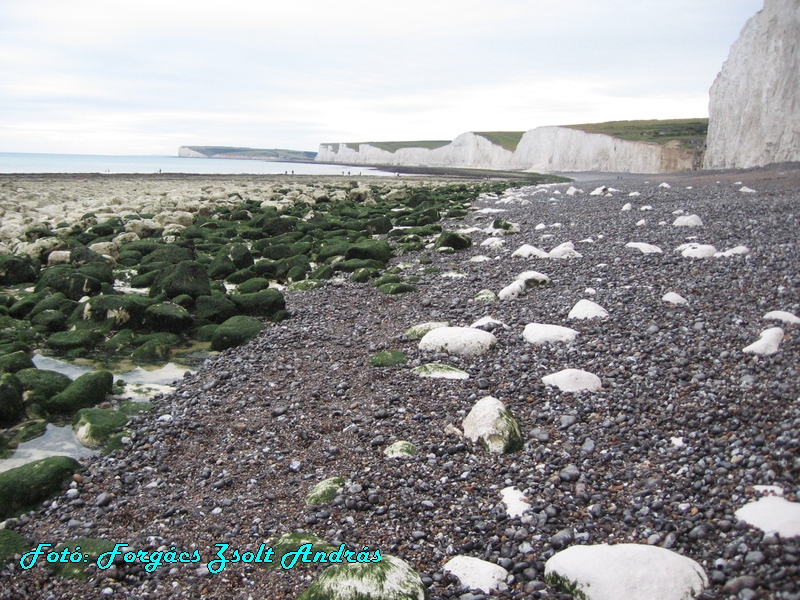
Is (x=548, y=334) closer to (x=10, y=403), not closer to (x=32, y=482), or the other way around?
(x=32, y=482)

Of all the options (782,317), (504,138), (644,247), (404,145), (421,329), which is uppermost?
(404,145)

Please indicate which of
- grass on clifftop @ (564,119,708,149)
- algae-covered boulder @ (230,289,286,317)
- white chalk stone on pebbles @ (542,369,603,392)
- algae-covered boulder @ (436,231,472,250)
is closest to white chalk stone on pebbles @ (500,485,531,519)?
white chalk stone on pebbles @ (542,369,603,392)

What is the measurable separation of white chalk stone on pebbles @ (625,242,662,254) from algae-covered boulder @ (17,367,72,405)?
30.4 ft

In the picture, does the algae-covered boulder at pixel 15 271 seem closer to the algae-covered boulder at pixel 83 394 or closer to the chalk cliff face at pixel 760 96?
the algae-covered boulder at pixel 83 394

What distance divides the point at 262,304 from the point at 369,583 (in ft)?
22.0

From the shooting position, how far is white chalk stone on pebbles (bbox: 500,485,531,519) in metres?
3.99

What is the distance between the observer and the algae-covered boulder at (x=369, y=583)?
10.6ft

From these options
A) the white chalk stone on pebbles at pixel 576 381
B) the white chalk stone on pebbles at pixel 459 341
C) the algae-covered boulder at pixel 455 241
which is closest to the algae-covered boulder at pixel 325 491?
the white chalk stone on pebbles at pixel 576 381

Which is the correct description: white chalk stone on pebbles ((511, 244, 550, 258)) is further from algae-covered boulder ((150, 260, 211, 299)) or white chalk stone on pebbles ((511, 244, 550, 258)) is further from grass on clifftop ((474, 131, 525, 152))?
grass on clifftop ((474, 131, 525, 152))

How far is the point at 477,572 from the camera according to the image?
136 inches

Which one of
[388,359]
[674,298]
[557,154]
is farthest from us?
[557,154]

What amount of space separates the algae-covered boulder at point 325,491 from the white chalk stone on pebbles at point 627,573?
5.67ft

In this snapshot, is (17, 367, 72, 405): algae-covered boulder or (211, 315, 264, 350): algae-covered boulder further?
(211, 315, 264, 350): algae-covered boulder

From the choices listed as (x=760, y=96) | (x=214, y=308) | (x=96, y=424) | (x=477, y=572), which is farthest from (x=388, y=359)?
(x=760, y=96)
